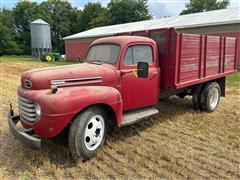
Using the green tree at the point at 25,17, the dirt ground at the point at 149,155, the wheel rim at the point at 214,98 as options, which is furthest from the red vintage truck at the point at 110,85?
the green tree at the point at 25,17

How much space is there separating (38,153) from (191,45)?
13.0 feet

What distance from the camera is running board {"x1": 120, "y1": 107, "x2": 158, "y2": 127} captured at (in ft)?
15.7

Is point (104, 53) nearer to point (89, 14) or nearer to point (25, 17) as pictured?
point (89, 14)

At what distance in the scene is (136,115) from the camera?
5098 millimetres

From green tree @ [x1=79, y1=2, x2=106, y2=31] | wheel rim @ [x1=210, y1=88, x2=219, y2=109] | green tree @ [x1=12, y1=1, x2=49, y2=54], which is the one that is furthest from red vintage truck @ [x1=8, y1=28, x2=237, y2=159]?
green tree @ [x1=12, y1=1, x2=49, y2=54]

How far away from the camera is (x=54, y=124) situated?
12.2 ft

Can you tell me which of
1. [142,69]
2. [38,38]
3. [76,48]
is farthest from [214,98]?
[38,38]

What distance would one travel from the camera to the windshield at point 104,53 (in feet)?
16.3

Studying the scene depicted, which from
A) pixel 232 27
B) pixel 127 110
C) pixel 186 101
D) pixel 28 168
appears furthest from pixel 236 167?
pixel 232 27

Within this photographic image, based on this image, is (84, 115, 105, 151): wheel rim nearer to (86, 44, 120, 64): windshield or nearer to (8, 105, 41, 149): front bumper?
(8, 105, 41, 149): front bumper

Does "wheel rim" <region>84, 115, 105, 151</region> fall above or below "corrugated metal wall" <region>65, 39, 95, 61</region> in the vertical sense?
below

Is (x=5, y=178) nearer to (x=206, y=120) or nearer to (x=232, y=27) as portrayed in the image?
(x=206, y=120)

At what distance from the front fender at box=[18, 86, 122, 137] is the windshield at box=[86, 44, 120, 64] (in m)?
0.99

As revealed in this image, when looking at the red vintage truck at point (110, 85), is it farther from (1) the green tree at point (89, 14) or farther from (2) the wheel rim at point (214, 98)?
A: (1) the green tree at point (89, 14)
